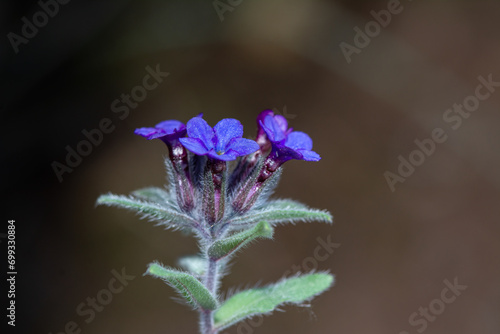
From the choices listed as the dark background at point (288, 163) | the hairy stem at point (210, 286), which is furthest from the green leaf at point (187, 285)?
the dark background at point (288, 163)

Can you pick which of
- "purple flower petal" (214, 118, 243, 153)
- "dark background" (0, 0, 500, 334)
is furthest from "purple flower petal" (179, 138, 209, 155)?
"dark background" (0, 0, 500, 334)

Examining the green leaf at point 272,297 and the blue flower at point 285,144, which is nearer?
the blue flower at point 285,144

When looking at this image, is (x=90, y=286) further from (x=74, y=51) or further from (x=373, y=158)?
(x=373, y=158)

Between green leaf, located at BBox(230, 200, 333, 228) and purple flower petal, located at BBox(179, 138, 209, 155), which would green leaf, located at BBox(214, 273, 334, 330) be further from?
purple flower petal, located at BBox(179, 138, 209, 155)

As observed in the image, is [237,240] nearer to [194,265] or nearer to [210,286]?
[210,286]

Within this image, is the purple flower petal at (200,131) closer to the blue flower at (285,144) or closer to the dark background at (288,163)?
the blue flower at (285,144)

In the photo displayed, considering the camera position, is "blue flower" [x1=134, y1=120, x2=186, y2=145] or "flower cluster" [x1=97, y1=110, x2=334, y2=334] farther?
"blue flower" [x1=134, y1=120, x2=186, y2=145]
